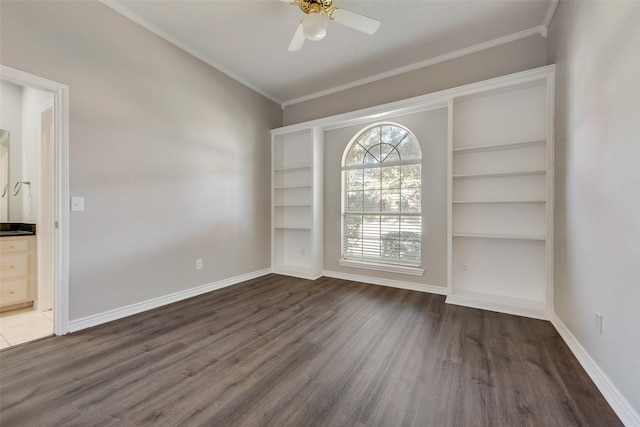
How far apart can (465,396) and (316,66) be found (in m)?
3.85

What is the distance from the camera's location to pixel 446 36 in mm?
2889

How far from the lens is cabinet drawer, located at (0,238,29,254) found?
2721mm

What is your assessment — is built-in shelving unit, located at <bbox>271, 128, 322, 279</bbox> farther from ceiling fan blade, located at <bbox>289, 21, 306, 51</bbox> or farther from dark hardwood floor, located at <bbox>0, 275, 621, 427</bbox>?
dark hardwood floor, located at <bbox>0, 275, 621, 427</bbox>

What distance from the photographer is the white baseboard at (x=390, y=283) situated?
131 inches

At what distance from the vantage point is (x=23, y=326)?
2422 mm

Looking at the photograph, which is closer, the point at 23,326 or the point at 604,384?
the point at 604,384

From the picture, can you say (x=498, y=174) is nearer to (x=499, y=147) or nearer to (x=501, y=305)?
(x=499, y=147)

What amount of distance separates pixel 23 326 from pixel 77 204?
135 cm

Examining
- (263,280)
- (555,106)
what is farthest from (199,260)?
(555,106)

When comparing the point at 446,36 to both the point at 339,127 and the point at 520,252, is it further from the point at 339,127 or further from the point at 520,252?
the point at 520,252

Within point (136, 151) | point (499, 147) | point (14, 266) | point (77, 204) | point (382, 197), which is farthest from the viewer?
point (382, 197)

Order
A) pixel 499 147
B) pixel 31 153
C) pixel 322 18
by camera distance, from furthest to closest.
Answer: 1. pixel 31 153
2. pixel 499 147
3. pixel 322 18

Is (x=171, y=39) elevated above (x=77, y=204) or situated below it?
above

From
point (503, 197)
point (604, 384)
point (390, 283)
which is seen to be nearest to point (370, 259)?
point (390, 283)
